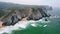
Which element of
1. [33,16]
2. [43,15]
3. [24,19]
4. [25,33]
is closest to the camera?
[25,33]

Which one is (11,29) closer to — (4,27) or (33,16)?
(4,27)

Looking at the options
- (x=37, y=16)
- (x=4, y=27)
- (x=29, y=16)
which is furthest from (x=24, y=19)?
(x=4, y=27)

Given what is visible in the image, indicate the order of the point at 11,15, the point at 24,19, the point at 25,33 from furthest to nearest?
the point at 24,19 < the point at 11,15 < the point at 25,33

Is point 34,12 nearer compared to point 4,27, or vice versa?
point 4,27

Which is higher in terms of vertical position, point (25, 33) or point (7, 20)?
point (7, 20)

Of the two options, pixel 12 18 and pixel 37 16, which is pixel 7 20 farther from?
pixel 37 16

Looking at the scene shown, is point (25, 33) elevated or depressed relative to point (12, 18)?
depressed

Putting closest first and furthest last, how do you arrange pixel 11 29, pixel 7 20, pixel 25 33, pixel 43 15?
pixel 25 33 < pixel 11 29 < pixel 7 20 < pixel 43 15

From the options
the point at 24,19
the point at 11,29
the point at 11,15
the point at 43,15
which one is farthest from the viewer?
the point at 43,15

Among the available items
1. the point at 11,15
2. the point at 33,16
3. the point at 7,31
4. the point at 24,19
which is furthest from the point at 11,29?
the point at 33,16
